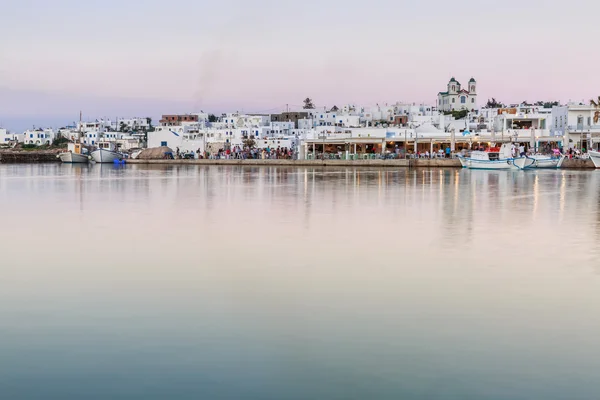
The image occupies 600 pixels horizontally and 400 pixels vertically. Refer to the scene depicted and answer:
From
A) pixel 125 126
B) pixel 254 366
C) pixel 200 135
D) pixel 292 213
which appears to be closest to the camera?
pixel 254 366

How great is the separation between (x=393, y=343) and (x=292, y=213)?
48.0ft

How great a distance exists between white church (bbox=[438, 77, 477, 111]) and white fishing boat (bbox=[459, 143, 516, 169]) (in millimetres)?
61288

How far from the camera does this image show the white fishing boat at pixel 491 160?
53.9 m

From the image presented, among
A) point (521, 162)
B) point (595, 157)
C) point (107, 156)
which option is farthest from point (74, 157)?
point (595, 157)

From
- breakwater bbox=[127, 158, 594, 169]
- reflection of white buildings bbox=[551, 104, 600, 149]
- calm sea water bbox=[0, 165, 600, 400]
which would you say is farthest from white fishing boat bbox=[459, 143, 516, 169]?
calm sea water bbox=[0, 165, 600, 400]

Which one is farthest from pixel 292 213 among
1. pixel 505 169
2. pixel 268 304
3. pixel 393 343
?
pixel 505 169

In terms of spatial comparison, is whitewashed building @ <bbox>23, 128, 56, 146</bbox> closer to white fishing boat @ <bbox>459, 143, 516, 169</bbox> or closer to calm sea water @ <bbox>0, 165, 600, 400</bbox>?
white fishing boat @ <bbox>459, 143, 516, 169</bbox>

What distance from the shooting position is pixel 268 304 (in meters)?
9.33

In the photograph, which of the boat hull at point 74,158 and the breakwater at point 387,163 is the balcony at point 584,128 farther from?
the boat hull at point 74,158

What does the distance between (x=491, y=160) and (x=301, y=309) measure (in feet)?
155

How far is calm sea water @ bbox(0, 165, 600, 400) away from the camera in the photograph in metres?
6.29

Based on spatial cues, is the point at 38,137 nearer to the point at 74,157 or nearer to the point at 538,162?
the point at 74,157

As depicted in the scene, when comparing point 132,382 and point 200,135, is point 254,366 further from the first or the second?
point 200,135

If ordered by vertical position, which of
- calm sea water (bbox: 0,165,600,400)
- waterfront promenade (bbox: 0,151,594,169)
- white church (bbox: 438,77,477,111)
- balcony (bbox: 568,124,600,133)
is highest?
white church (bbox: 438,77,477,111)
